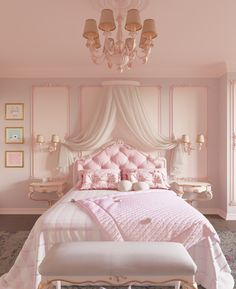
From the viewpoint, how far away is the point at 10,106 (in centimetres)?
550

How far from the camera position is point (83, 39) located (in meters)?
4.00

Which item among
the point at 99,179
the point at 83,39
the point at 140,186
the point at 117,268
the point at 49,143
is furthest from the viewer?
the point at 49,143

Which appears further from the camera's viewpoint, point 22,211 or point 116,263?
point 22,211

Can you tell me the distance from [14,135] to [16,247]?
8.19 ft

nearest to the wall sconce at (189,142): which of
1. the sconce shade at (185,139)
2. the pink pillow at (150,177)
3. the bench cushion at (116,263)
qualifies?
the sconce shade at (185,139)

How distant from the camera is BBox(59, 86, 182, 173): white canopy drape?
5258 mm

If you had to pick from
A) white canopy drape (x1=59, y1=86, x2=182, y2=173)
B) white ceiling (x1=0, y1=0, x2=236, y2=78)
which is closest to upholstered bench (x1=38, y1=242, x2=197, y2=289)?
white ceiling (x1=0, y1=0, x2=236, y2=78)

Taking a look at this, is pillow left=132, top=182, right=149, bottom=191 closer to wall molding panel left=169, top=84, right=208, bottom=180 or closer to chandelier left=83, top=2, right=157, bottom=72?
wall molding panel left=169, top=84, right=208, bottom=180

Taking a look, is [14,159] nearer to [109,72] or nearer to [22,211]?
[22,211]

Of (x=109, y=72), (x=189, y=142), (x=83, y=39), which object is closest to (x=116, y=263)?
(x=83, y=39)

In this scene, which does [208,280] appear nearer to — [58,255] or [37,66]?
[58,255]

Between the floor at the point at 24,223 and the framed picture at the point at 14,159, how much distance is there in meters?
1.01

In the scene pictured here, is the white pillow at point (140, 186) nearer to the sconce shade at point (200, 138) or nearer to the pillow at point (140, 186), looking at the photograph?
the pillow at point (140, 186)

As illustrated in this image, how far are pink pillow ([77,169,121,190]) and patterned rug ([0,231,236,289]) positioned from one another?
124 cm
